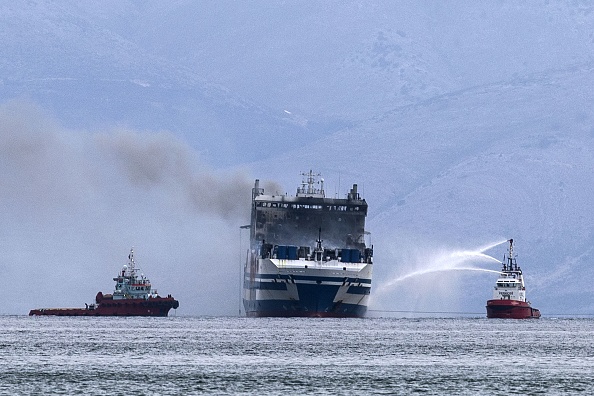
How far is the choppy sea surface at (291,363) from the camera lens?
110938 mm

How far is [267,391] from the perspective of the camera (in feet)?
358

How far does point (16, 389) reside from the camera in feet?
355

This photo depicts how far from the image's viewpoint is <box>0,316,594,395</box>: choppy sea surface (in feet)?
364

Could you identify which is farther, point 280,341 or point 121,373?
point 280,341

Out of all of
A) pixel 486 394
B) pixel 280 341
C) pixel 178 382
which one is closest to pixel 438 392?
pixel 486 394

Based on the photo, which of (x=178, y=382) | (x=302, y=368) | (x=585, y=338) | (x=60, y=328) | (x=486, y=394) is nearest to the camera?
(x=486, y=394)

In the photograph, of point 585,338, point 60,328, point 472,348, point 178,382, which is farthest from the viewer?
point 60,328

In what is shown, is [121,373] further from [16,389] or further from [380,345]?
[380,345]

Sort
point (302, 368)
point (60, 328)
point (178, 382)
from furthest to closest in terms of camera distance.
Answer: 1. point (60, 328)
2. point (302, 368)
3. point (178, 382)

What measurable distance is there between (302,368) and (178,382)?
15025 mm

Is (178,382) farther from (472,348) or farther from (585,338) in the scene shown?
(585,338)

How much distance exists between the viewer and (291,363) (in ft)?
430

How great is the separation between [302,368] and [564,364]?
69.1 feet

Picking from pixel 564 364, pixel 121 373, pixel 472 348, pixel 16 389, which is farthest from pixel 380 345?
pixel 16 389
